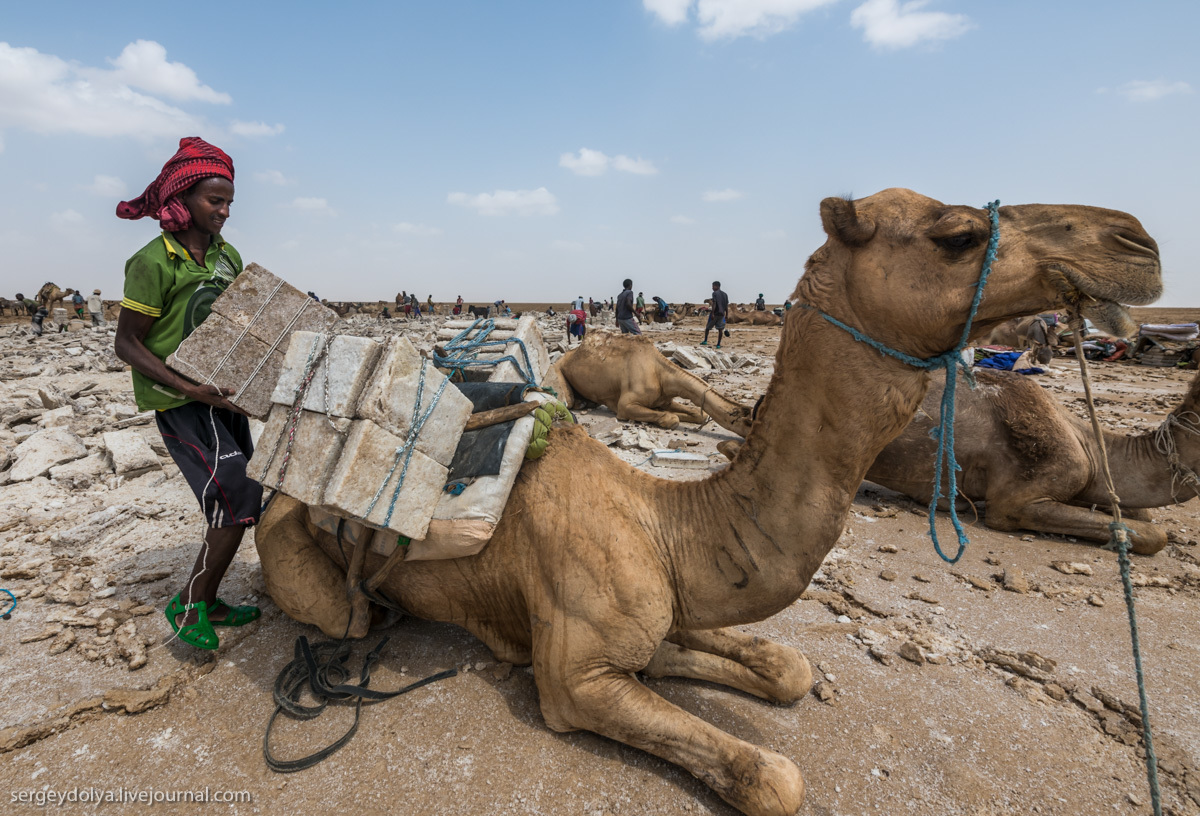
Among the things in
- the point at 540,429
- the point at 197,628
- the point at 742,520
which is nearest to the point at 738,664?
the point at 742,520

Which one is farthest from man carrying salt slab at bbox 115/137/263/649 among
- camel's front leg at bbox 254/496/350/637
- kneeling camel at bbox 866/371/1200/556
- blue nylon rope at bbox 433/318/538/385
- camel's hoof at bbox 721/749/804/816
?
kneeling camel at bbox 866/371/1200/556

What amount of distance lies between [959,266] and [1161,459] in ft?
14.0

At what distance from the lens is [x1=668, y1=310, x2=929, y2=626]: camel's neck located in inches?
76.9

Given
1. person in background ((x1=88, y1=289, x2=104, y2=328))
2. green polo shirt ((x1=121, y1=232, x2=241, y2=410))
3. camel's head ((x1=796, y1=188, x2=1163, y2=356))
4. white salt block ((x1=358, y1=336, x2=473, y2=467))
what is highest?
camel's head ((x1=796, y1=188, x2=1163, y2=356))

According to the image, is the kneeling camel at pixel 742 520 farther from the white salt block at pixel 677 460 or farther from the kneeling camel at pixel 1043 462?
the white salt block at pixel 677 460

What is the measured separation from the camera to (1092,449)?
196 inches

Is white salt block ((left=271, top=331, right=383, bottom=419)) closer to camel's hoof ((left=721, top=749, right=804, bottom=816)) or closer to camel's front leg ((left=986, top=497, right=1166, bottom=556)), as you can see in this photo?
camel's hoof ((left=721, top=749, right=804, bottom=816))

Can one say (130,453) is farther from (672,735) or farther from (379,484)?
(672,735)

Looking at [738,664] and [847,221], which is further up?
[847,221]

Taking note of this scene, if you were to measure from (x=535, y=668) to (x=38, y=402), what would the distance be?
30.5 feet

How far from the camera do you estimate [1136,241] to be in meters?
1.65

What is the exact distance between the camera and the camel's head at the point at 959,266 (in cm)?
163

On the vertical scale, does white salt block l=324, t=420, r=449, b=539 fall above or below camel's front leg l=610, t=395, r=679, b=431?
above

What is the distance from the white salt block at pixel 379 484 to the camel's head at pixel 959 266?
161 centimetres
